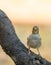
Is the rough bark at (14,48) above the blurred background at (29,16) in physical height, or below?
below

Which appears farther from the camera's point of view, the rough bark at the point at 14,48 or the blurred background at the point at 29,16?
the blurred background at the point at 29,16

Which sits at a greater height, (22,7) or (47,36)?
(22,7)

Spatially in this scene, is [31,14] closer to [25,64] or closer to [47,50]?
[47,50]

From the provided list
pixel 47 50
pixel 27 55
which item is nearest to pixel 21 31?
pixel 47 50

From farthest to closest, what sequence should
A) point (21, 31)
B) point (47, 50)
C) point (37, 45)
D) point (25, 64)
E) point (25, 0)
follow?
point (25, 0), point (21, 31), point (47, 50), point (37, 45), point (25, 64)

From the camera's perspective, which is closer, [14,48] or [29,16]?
[14,48]

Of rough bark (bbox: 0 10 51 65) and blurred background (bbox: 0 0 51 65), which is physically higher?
blurred background (bbox: 0 0 51 65)

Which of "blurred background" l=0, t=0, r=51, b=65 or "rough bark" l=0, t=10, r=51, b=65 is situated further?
"blurred background" l=0, t=0, r=51, b=65

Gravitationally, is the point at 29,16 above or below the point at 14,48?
above
